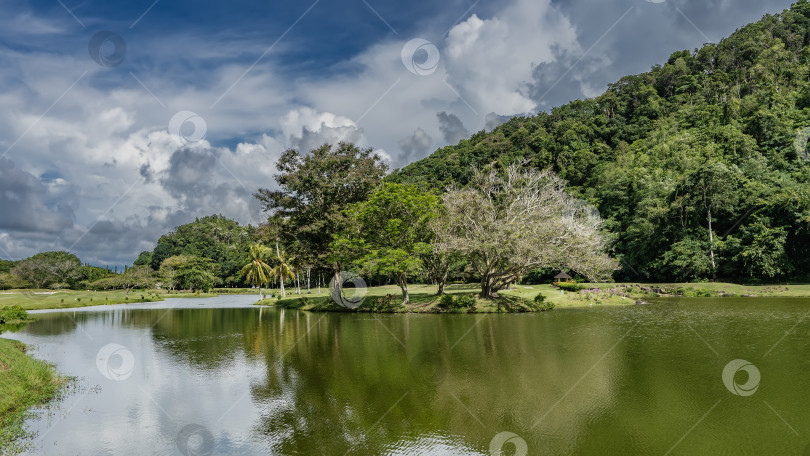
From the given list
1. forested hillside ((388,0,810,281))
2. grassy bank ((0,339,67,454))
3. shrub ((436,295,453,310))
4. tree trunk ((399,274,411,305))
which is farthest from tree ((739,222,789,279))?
grassy bank ((0,339,67,454))

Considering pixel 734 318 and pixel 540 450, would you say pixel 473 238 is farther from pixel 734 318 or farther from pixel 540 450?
pixel 540 450

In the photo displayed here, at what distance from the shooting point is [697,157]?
229ft

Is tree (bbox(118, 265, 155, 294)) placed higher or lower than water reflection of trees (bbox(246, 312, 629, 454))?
higher

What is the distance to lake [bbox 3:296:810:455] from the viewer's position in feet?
27.6

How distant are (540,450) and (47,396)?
1376 cm

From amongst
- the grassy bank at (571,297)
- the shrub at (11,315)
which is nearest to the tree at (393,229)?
the grassy bank at (571,297)

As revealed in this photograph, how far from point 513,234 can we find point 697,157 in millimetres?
56289

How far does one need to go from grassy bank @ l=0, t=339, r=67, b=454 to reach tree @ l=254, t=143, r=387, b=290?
27911mm

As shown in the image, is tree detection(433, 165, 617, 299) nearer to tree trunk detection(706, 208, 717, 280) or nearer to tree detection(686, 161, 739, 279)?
tree trunk detection(706, 208, 717, 280)

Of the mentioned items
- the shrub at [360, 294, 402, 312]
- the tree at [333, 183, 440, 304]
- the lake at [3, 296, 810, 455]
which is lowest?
the lake at [3, 296, 810, 455]

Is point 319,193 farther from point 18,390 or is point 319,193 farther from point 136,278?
point 136,278

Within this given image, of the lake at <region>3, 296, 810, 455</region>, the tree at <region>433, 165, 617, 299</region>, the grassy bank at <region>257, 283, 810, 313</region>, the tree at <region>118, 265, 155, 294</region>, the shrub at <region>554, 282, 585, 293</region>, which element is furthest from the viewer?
the tree at <region>118, 265, 155, 294</region>

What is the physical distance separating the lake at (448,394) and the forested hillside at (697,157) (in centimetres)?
3518

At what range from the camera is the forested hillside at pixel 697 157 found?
51.5m
